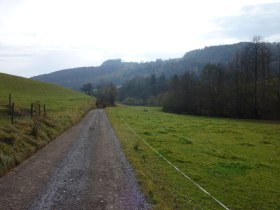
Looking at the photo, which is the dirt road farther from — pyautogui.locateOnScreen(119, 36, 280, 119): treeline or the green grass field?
pyautogui.locateOnScreen(119, 36, 280, 119): treeline

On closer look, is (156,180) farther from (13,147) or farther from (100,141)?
(100,141)

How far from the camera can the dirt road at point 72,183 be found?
13066 millimetres

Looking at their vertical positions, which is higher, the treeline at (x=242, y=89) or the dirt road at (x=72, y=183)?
the treeline at (x=242, y=89)

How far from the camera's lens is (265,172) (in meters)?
21.1

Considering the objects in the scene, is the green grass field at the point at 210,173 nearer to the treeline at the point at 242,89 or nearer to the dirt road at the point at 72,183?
the dirt road at the point at 72,183

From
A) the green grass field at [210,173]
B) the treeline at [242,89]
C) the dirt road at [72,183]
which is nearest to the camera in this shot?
the dirt road at [72,183]

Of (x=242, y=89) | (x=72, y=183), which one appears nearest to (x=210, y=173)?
(x=72, y=183)

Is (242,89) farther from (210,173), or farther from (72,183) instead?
(72,183)

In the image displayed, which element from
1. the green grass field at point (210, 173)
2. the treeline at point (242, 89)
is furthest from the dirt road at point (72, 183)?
the treeline at point (242, 89)

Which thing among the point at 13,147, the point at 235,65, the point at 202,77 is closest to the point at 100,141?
the point at 13,147

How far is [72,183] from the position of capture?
1597 cm

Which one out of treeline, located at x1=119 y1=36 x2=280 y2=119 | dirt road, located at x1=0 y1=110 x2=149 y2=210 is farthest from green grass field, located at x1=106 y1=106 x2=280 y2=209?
treeline, located at x1=119 y1=36 x2=280 y2=119

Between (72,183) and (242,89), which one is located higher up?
(242,89)

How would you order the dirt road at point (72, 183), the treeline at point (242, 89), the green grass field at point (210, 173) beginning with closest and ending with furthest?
the dirt road at point (72, 183) → the green grass field at point (210, 173) → the treeline at point (242, 89)
